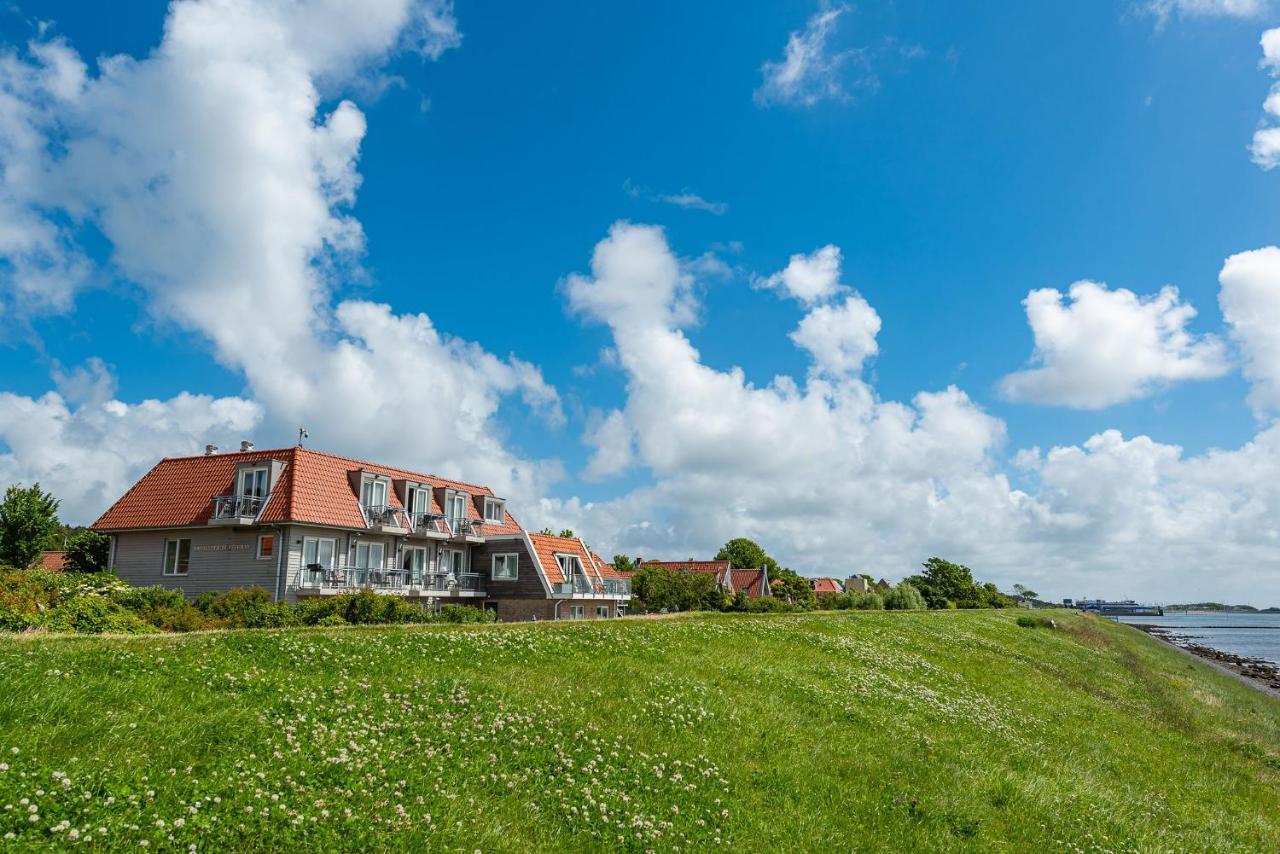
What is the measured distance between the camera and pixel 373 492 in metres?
50.6

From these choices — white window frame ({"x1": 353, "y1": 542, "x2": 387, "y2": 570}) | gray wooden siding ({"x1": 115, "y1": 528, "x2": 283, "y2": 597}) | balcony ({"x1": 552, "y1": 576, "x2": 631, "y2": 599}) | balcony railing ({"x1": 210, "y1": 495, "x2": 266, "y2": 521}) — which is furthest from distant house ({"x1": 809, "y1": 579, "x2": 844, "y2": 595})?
balcony railing ({"x1": 210, "y1": 495, "x2": 266, "y2": 521})

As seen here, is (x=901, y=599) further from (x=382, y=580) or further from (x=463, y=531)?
(x=382, y=580)

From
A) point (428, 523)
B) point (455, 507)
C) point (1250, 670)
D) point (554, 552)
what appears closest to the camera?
point (428, 523)

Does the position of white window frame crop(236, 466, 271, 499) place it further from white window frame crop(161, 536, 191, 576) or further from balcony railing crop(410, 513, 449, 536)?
balcony railing crop(410, 513, 449, 536)

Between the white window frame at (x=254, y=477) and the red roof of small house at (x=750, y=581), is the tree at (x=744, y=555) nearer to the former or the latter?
the red roof of small house at (x=750, y=581)

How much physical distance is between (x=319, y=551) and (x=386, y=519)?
502 cm

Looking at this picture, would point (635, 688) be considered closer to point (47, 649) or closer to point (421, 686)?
point (421, 686)

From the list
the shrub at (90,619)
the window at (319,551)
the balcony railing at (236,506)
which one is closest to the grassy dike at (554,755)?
the shrub at (90,619)

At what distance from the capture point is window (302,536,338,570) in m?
44.9

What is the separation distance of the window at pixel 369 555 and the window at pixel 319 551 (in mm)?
1942

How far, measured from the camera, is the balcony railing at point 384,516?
49250 mm

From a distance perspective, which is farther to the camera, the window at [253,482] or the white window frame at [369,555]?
the white window frame at [369,555]

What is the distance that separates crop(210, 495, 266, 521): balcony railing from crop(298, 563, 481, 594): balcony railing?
442 centimetres

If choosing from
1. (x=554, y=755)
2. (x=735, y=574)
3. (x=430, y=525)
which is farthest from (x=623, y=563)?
(x=554, y=755)
